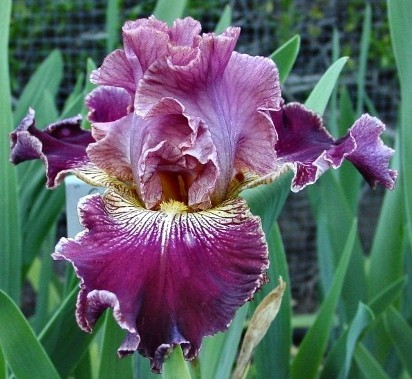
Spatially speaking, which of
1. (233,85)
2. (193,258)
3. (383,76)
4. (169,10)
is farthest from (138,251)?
(383,76)

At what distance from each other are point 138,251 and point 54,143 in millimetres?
198

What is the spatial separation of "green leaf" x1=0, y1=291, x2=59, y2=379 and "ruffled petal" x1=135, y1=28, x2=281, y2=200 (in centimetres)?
19

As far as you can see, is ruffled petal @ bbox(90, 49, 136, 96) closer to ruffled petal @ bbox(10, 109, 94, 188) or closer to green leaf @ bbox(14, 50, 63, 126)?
ruffled petal @ bbox(10, 109, 94, 188)

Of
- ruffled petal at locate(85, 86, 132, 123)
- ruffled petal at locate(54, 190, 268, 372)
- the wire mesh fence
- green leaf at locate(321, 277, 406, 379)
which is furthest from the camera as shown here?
the wire mesh fence

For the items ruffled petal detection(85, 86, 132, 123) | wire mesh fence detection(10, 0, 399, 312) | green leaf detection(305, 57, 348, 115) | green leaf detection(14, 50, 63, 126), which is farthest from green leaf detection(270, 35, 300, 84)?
wire mesh fence detection(10, 0, 399, 312)

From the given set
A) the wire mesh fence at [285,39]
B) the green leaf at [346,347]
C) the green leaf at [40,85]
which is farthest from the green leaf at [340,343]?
the wire mesh fence at [285,39]

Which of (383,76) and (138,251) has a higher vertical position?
(138,251)

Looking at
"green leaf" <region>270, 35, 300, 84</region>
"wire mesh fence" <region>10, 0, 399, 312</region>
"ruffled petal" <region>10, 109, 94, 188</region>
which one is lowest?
"wire mesh fence" <region>10, 0, 399, 312</region>

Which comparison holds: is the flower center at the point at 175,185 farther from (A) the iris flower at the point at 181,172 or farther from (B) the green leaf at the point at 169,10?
(B) the green leaf at the point at 169,10

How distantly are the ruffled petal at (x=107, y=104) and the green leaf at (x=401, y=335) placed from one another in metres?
0.40

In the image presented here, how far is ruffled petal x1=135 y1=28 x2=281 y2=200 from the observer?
536mm

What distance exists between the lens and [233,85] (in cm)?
56

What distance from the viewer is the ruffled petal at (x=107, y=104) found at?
26.8 inches

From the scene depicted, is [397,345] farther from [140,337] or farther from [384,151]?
[140,337]
